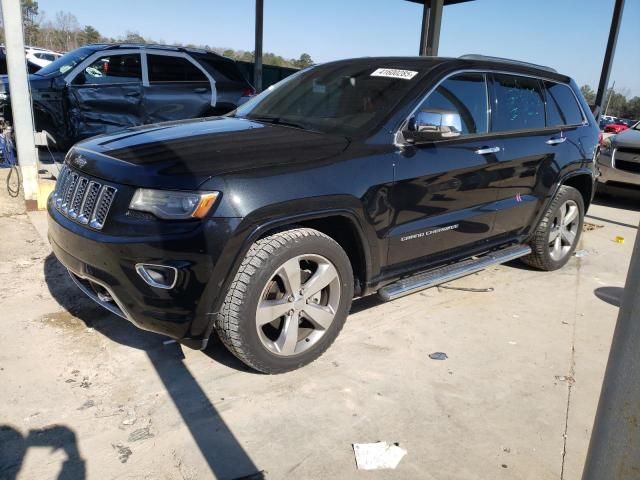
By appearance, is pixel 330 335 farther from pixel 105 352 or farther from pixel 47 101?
pixel 47 101

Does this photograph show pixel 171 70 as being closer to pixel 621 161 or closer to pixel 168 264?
pixel 168 264

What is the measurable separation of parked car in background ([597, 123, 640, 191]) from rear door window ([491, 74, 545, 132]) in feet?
15.2

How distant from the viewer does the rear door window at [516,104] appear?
163 inches

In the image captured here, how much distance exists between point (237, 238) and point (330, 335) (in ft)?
3.05

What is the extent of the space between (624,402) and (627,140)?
28.8 feet

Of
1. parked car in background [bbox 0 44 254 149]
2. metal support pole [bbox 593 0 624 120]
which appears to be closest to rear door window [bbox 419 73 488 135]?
parked car in background [bbox 0 44 254 149]

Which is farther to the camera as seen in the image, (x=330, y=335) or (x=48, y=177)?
(x=48, y=177)

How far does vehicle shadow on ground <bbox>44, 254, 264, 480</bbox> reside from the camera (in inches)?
95.7

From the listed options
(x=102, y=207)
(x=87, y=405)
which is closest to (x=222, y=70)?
(x=102, y=207)

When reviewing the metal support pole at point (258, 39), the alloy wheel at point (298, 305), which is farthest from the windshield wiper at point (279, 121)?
the metal support pole at point (258, 39)

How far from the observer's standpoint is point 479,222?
4.02m

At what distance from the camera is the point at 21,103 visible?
19.4 ft

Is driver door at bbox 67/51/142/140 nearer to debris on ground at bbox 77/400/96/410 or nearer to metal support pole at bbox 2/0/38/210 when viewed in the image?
metal support pole at bbox 2/0/38/210

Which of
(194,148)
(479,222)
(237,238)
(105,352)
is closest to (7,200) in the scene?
(105,352)
